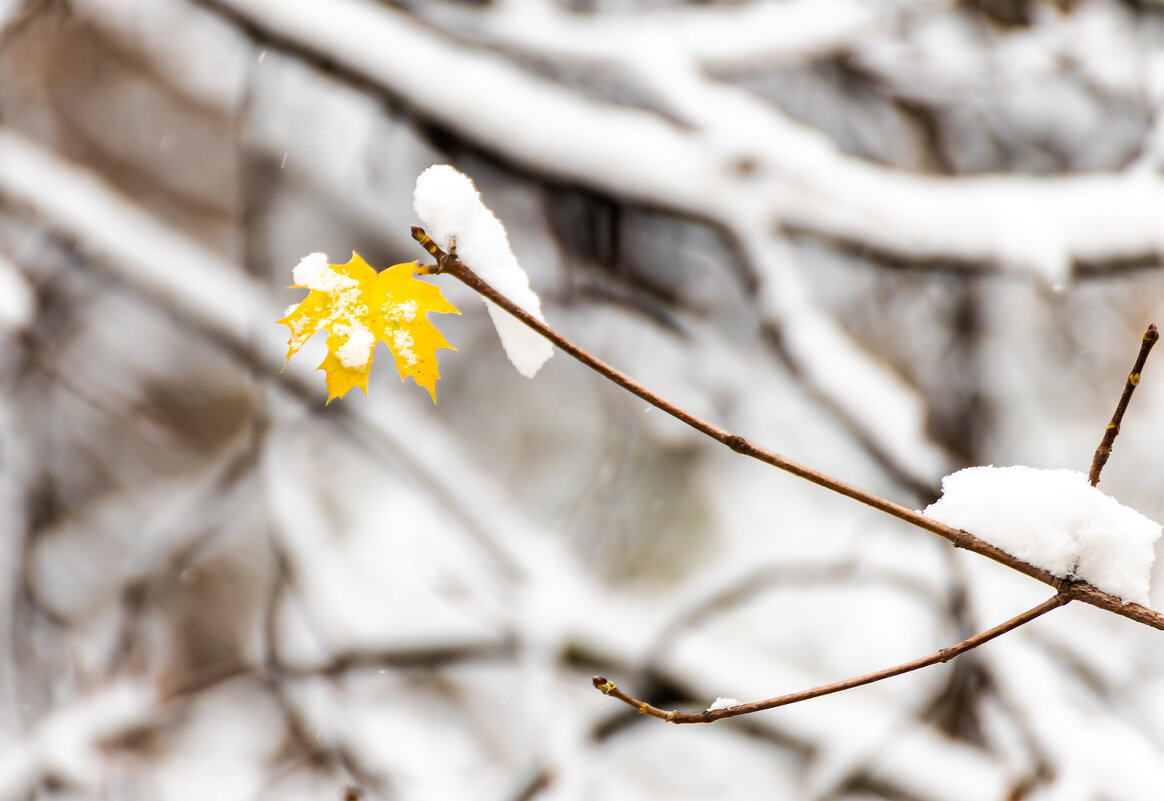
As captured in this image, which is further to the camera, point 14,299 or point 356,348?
point 14,299

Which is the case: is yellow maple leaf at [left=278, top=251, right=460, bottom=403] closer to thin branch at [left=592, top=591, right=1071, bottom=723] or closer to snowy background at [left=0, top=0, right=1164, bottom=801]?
thin branch at [left=592, top=591, right=1071, bottom=723]

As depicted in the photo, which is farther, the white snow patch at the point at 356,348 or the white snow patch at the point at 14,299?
the white snow patch at the point at 14,299

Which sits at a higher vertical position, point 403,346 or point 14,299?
point 14,299

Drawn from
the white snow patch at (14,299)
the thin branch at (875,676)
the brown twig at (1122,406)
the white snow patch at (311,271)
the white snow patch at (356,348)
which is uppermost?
the white snow patch at (14,299)

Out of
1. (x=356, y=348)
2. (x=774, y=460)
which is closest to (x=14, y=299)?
(x=356, y=348)

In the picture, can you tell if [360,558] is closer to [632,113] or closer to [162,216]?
[162,216]

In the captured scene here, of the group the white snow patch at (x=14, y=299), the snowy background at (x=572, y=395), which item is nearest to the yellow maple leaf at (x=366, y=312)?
the snowy background at (x=572, y=395)

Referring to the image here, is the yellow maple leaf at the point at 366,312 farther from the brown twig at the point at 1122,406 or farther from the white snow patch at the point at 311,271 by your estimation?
the brown twig at the point at 1122,406

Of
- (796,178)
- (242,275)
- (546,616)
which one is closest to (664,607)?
(546,616)

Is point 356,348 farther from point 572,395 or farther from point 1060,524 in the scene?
point 572,395
